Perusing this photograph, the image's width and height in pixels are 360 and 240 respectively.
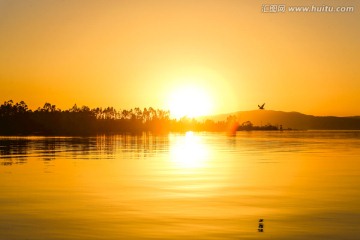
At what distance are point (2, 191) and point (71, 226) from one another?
1448cm

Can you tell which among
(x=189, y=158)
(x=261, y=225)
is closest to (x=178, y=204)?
(x=261, y=225)

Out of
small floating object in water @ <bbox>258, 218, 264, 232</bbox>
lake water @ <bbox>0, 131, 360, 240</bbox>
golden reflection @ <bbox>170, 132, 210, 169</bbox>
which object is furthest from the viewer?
golden reflection @ <bbox>170, 132, 210, 169</bbox>

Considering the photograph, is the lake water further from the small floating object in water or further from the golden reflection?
the golden reflection

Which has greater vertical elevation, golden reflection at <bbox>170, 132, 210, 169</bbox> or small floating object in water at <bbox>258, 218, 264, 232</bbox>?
small floating object in water at <bbox>258, 218, 264, 232</bbox>

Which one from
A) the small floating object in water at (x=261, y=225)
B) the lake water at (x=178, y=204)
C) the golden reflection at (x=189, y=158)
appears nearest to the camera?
the lake water at (x=178, y=204)

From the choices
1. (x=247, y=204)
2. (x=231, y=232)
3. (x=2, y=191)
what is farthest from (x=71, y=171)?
(x=231, y=232)

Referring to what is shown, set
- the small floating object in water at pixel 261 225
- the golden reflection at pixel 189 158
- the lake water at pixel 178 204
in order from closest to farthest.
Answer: the lake water at pixel 178 204 → the small floating object in water at pixel 261 225 → the golden reflection at pixel 189 158

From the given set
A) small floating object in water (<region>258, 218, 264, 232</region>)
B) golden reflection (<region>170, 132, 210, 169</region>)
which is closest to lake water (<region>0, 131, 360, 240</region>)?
small floating object in water (<region>258, 218, 264, 232</region>)

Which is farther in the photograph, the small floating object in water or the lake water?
the small floating object in water

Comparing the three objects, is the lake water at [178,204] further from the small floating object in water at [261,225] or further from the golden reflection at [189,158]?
the golden reflection at [189,158]

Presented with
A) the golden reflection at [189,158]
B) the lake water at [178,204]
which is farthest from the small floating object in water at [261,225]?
the golden reflection at [189,158]

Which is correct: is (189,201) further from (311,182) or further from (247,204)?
(311,182)

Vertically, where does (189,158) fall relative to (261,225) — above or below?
below

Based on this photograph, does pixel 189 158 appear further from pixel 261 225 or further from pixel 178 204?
pixel 261 225
